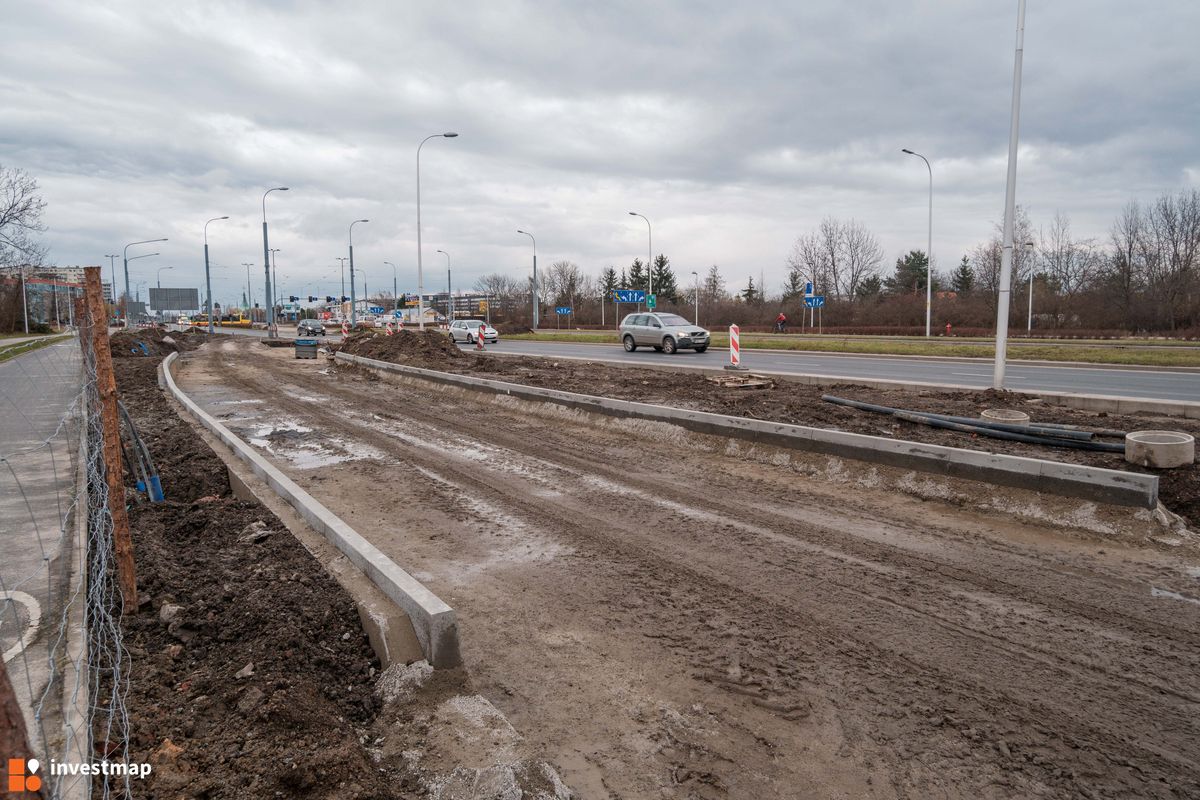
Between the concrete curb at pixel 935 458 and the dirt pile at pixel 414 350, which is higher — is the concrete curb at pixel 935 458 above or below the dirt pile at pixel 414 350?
below

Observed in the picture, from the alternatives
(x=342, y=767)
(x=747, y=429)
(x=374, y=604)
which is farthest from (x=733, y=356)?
(x=342, y=767)

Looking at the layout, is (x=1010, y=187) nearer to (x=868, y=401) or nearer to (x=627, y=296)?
(x=868, y=401)

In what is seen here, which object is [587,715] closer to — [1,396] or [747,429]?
[747,429]

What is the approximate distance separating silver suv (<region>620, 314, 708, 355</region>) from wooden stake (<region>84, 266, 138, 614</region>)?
2556cm

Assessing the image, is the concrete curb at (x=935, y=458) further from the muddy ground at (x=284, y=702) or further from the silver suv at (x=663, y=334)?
the silver suv at (x=663, y=334)

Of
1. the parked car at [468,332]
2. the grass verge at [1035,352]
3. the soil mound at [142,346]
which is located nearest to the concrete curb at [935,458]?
the grass verge at [1035,352]

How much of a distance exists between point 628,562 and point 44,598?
13.7 ft

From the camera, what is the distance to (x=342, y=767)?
320 cm

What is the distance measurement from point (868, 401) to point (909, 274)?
79.4 meters

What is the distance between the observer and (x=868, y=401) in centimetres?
1192

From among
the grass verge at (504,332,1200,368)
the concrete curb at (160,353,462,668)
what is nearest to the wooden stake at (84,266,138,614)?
the concrete curb at (160,353,462,668)

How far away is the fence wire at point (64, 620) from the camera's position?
123 inches

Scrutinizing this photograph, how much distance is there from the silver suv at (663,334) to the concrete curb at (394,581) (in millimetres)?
22797

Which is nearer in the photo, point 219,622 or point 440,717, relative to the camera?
point 440,717
